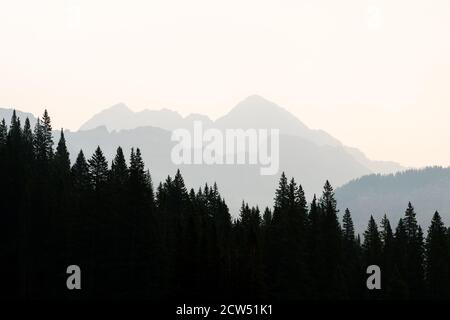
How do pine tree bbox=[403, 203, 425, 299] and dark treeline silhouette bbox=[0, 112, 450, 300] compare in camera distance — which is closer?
dark treeline silhouette bbox=[0, 112, 450, 300]

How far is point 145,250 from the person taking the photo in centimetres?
8212

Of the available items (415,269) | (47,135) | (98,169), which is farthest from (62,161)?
(415,269)

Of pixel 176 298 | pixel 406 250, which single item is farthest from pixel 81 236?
pixel 406 250

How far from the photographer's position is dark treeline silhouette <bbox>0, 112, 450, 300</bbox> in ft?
251

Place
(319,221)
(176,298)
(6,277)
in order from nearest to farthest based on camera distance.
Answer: (176,298), (6,277), (319,221)

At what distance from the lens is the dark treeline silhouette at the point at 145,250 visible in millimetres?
76562

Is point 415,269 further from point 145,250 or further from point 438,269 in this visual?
point 145,250

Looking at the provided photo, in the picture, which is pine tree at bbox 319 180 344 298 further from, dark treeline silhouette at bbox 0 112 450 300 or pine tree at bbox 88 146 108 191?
pine tree at bbox 88 146 108 191

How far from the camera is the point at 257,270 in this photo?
76938mm

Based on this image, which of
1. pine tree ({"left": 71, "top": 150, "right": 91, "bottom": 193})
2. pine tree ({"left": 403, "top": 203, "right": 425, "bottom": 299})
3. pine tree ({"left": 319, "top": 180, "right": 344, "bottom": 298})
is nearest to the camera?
pine tree ({"left": 319, "top": 180, "right": 344, "bottom": 298})

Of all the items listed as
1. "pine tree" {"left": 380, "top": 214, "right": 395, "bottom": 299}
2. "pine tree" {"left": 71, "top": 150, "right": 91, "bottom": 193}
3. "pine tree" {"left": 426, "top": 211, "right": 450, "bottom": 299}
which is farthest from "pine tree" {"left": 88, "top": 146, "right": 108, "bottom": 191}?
"pine tree" {"left": 426, "top": 211, "right": 450, "bottom": 299}
